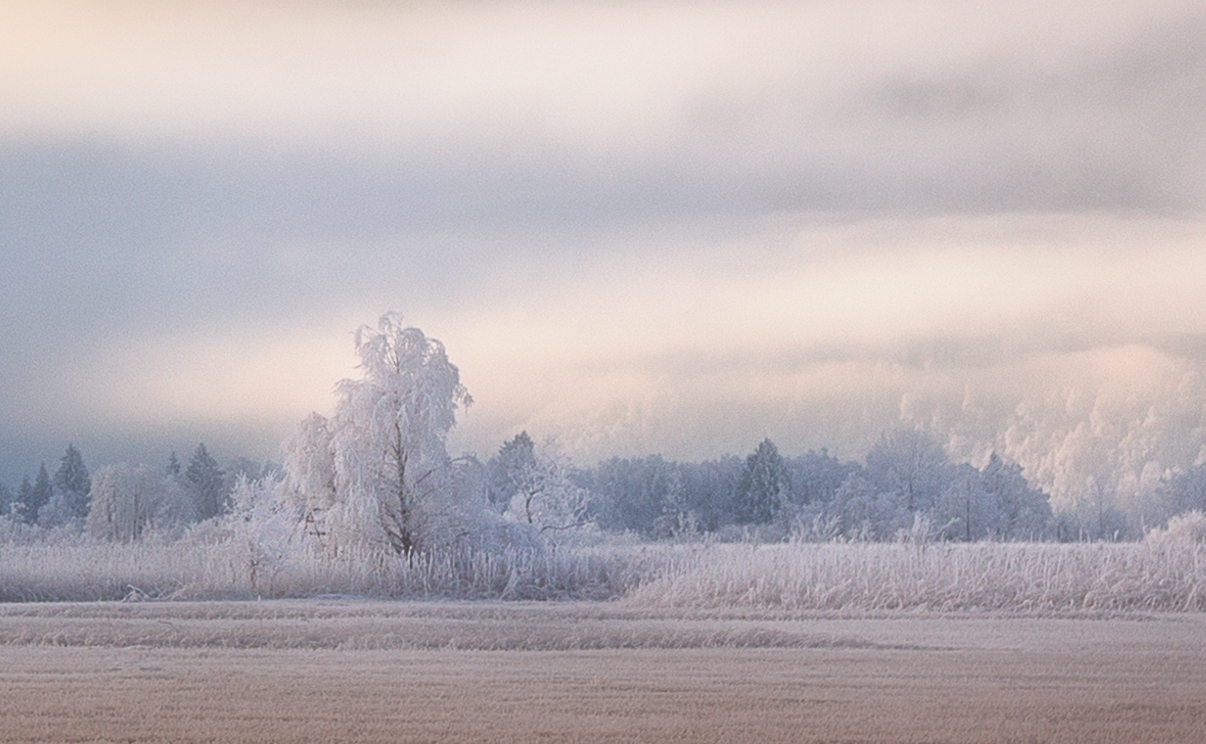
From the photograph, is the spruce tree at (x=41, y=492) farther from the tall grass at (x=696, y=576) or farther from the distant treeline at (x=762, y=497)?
the tall grass at (x=696, y=576)

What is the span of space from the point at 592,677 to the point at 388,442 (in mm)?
14713

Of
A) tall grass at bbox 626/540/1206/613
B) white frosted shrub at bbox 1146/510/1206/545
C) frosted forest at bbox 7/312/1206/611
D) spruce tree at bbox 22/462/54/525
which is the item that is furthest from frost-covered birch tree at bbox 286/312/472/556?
spruce tree at bbox 22/462/54/525

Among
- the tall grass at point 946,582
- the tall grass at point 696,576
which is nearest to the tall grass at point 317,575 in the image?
the tall grass at point 696,576

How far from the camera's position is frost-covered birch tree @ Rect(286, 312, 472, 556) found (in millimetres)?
24688

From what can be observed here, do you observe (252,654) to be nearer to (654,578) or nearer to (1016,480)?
(654,578)

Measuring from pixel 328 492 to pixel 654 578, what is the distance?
25.3 feet

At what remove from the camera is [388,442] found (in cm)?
2539

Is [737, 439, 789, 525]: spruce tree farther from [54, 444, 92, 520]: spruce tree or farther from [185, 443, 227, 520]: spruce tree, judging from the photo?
[54, 444, 92, 520]: spruce tree

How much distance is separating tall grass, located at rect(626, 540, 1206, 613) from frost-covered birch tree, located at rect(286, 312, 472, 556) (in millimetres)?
6314

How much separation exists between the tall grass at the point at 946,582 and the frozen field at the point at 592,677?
5.20ft

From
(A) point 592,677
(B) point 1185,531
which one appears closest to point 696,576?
(A) point 592,677

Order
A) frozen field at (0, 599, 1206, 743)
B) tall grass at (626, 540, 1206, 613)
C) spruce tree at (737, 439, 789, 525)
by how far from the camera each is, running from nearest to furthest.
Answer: frozen field at (0, 599, 1206, 743) → tall grass at (626, 540, 1206, 613) → spruce tree at (737, 439, 789, 525)

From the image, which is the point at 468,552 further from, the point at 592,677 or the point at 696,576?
the point at 592,677

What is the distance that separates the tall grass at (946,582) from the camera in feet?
59.8
